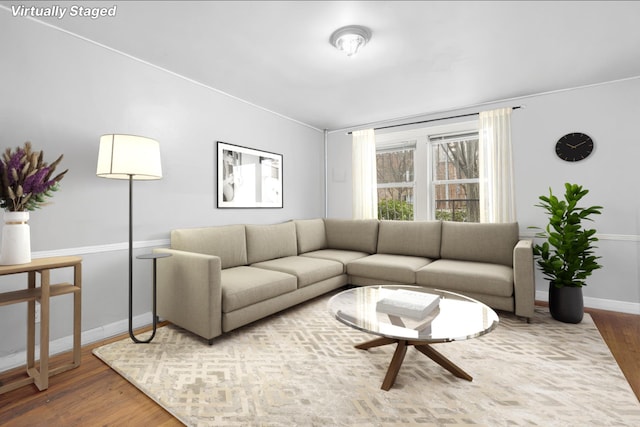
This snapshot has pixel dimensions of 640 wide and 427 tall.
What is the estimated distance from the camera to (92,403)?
1671mm

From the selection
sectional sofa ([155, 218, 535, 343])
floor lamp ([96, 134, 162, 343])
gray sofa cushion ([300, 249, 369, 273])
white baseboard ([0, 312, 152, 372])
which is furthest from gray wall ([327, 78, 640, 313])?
white baseboard ([0, 312, 152, 372])

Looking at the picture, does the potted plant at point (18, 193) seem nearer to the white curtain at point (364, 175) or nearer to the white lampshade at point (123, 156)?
the white lampshade at point (123, 156)

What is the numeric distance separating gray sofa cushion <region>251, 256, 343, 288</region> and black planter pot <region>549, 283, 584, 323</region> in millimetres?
2092

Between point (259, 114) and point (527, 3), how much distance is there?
9.40ft

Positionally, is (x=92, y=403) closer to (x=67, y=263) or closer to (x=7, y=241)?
(x=67, y=263)

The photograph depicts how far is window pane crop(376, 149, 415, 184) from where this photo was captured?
14.7ft

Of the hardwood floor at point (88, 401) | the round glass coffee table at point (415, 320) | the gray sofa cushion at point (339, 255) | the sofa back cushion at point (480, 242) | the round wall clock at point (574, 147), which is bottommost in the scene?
the hardwood floor at point (88, 401)

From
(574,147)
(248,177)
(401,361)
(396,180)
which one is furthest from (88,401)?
(574,147)

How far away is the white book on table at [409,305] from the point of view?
186cm

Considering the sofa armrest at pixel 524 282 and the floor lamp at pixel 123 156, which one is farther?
the sofa armrest at pixel 524 282

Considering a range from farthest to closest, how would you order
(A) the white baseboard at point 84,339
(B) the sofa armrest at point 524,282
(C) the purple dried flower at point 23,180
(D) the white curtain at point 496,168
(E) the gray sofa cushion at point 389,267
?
(D) the white curtain at point 496,168, (E) the gray sofa cushion at point 389,267, (B) the sofa armrest at point 524,282, (A) the white baseboard at point 84,339, (C) the purple dried flower at point 23,180

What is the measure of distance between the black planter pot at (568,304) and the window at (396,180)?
1.96 metres

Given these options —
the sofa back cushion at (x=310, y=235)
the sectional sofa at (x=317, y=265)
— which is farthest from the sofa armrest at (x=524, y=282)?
the sofa back cushion at (x=310, y=235)

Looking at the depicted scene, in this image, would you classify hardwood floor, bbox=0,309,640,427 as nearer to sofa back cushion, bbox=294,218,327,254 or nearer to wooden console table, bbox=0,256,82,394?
wooden console table, bbox=0,256,82,394
